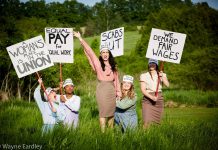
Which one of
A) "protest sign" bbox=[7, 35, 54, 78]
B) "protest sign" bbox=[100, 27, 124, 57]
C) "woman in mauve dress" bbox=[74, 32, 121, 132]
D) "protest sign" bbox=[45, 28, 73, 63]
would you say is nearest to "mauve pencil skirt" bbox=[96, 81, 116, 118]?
"woman in mauve dress" bbox=[74, 32, 121, 132]

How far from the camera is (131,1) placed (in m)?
84.6

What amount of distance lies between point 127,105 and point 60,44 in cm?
243

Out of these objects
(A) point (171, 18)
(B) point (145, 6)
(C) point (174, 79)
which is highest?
(B) point (145, 6)

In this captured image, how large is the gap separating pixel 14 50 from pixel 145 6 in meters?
75.4

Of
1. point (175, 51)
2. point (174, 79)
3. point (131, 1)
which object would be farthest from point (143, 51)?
point (131, 1)

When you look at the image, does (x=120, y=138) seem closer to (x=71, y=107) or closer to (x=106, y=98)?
(x=71, y=107)

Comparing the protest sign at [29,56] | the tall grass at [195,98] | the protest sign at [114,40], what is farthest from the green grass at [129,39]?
the protest sign at [29,56]

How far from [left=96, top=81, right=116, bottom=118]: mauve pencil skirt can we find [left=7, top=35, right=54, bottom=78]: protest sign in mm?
1056

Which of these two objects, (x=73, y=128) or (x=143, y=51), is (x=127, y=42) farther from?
(x=73, y=128)

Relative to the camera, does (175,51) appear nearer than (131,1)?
Yes

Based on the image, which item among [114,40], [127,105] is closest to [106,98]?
[127,105]

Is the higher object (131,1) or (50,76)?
(131,1)

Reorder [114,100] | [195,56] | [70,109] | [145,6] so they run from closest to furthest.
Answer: [70,109]
[114,100]
[195,56]
[145,6]

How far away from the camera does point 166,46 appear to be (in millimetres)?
9508
